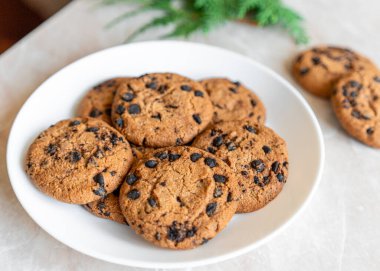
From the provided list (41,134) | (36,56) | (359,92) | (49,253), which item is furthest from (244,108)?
(36,56)

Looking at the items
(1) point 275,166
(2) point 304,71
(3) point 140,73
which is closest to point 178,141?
(1) point 275,166

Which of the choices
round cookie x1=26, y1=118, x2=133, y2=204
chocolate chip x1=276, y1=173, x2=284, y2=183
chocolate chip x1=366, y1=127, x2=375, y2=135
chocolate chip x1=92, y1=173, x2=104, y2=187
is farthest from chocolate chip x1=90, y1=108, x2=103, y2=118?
chocolate chip x1=366, y1=127, x2=375, y2=135

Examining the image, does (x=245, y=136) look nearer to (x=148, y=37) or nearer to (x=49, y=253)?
(x=49, y=253)

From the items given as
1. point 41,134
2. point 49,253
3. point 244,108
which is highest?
point 41,134

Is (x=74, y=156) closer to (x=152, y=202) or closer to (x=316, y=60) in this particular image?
(x=152, y=202)

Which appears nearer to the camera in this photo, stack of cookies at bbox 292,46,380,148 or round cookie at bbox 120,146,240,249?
round cookie at bbox 120,146,240,249

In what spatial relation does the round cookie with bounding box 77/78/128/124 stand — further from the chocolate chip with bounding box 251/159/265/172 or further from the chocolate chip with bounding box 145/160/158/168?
the chocolate chip with bounding box 251/159/265/172

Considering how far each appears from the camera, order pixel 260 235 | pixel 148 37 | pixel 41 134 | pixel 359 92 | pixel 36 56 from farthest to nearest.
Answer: pixel 148 37 → pixel 36 56 → pixel 359 92 → pixel 41 134 → pixel 260 235
